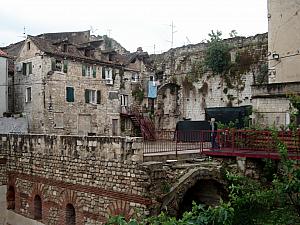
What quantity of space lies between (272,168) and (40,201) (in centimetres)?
990

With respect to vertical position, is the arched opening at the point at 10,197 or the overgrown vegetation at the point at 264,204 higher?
the overgrown vegetation at the point at 264,204

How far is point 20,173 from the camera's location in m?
18.5

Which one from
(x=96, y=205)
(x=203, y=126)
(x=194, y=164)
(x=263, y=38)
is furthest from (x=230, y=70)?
(x=96, y=205)

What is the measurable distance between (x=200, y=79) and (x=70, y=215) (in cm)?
2093

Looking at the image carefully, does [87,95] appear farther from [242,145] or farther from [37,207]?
[242,145]

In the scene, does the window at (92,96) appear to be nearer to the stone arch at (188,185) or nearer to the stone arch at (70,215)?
the stone arch at (70,215)

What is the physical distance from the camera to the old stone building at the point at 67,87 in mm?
29812

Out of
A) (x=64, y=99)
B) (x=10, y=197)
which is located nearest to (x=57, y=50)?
(x=64, y=99)

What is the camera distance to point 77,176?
1508cm

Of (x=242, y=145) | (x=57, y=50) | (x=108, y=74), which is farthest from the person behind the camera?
(x=108, y=74)

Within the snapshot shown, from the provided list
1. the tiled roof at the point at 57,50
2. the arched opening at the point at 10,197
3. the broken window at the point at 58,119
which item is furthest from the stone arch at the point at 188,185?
the tiled roof at the point at 57,50

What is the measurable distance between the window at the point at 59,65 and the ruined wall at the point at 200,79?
31.7ft

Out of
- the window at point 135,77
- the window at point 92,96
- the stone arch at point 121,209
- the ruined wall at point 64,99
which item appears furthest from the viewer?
the window at point 135,77

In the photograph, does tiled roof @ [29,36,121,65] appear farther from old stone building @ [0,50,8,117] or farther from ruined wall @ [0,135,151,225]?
ruined wall @ [0,135,151,225]
